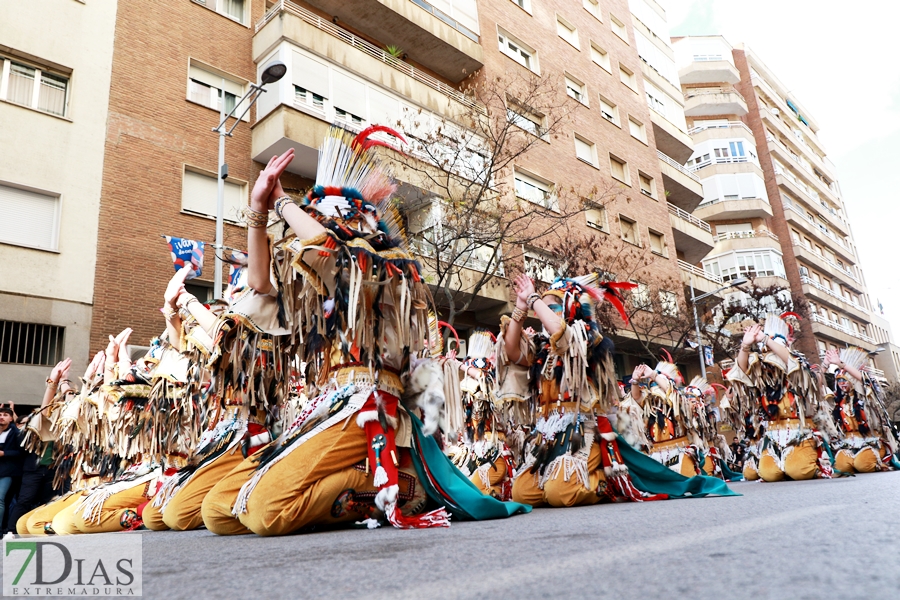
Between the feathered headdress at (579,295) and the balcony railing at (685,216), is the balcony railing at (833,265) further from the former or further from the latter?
the feathered headdress at (579,295)

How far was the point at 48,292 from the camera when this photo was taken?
1133 cm

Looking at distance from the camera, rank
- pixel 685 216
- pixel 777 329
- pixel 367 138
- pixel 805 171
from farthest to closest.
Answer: pixel 805 171, pixel 685 216, pixel 777 329, pixel 367 138

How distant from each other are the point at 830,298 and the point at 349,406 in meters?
46.8

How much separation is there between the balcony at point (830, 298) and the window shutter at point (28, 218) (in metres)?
38.8

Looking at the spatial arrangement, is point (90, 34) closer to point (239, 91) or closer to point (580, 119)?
point (239, 91)

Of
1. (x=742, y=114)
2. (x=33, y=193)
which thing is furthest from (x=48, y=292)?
(x=742, y=114)

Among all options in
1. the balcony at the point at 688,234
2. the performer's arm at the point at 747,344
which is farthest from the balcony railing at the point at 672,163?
the performer's arm at the point at 747,344

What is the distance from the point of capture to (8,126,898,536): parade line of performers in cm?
329

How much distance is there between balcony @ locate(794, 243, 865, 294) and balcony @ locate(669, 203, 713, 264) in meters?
13.9

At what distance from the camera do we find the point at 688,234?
1093 inches

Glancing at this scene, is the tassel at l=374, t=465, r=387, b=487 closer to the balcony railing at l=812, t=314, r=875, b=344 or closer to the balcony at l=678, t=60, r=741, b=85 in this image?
the balcony railing at l=812, t=314, r=875, b=344

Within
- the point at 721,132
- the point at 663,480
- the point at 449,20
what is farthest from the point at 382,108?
the point at 721,132

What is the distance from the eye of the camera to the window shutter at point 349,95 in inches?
604

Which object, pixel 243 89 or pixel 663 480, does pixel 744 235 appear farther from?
pixel 663 480
